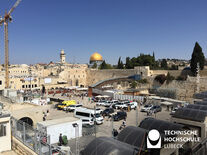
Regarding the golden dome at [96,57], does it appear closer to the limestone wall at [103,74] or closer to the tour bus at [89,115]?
the limestone wall at [103,74]

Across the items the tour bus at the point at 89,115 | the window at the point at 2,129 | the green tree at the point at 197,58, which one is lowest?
the tour bus at the point at 89,115

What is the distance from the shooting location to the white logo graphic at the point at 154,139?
8.24 feet

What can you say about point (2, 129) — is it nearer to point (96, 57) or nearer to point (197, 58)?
point (197, 58)

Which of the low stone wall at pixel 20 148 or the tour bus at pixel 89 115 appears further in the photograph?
the tour bus at pixel 89 115

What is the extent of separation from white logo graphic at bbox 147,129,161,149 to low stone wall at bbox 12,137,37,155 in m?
4.04

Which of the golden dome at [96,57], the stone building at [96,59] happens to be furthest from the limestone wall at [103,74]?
the golden dome at [96,57]

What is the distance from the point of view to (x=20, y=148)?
631 centimetres

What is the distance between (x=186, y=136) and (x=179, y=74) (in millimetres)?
30757

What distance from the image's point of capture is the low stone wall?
5618 mm

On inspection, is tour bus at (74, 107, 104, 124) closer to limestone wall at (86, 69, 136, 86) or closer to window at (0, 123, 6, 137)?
window at (0, 123, 6, 137)

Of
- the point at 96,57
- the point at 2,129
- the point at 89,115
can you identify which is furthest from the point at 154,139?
the point at 96,57

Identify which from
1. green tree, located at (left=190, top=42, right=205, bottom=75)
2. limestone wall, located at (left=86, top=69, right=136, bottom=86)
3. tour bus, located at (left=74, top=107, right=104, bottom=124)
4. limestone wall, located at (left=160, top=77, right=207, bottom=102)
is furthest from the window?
limestone wall, located at (left=86, top=69, right=136, bottom=86)

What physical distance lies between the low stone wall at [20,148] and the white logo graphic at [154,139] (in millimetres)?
4035

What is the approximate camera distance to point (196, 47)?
29.8 m
